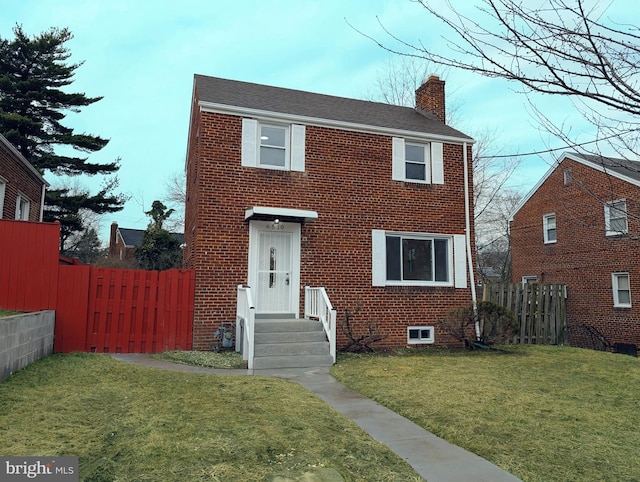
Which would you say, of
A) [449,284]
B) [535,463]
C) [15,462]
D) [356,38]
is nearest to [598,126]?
[356,38]

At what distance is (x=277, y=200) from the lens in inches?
431

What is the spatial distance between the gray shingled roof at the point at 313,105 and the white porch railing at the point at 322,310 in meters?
4.41

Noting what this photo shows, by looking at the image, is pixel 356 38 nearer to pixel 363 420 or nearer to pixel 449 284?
pixel 363 420

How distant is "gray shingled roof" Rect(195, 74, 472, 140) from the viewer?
11.4 meters

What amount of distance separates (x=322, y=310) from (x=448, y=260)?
4.25 meters

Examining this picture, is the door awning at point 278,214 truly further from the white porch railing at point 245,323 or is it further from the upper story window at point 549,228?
the upper story window at point 549,228

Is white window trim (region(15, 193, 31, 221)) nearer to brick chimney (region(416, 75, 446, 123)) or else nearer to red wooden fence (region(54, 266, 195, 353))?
red wooden fence (region(54, 266, 195, 353))

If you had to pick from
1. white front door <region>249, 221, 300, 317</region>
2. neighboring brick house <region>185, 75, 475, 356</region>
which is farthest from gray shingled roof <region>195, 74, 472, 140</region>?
white front door <region>249, 221, 300, 317</region>

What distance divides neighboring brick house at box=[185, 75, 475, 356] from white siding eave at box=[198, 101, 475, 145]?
0.03m

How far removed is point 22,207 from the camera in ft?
48.4

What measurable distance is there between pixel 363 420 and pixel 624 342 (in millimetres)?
16085

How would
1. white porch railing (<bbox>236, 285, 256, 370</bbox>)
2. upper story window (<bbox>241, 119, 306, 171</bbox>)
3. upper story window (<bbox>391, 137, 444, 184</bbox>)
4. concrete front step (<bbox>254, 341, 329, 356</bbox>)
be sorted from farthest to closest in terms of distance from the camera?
upper story window (<bbox>391, 137, 444, 184</bbox>)
upper story window (<bbox>241, 119, 306, 171</bbox>)
concrete front step (<bbox>254, 341, 329, 356</bbox>)
white porch railing (<bbox>236, 285, 256, 370</bbox>)

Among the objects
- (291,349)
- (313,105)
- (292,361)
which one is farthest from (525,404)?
(313,105)

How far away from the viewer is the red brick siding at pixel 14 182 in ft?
40.8
